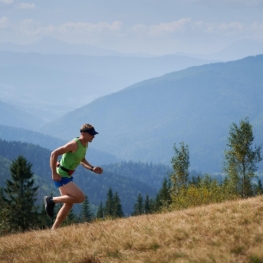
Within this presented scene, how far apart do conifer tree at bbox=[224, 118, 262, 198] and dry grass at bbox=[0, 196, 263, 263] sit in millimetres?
40159

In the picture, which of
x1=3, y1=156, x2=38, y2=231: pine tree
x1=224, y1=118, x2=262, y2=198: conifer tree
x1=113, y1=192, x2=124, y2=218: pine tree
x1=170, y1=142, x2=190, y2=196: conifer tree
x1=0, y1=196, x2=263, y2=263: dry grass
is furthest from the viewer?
x1=113, y1=192, x2=124, y2=218: pine tree

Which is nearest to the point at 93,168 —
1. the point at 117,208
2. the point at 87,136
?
the point at 87,136

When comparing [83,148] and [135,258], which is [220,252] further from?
[83,148]

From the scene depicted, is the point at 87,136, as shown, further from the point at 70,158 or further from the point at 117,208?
the point at 117,208

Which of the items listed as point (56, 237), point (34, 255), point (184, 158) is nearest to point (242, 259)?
point (34, 255)

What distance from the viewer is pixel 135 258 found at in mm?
6547

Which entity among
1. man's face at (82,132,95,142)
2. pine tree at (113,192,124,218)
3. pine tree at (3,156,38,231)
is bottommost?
pine tree at (113,192,124,218)

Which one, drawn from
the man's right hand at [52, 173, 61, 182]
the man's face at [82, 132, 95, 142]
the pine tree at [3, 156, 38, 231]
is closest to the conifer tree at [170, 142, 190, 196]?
the pine tree at [3, 156, 38, 231]

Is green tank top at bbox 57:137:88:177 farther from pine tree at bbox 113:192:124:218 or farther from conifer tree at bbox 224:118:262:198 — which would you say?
pine tree at bbox 113:192:124:218

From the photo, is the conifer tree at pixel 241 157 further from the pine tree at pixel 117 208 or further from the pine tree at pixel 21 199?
the pine tree at pixel 117 208

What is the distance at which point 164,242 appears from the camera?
7199mm

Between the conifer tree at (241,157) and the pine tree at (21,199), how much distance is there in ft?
84.3

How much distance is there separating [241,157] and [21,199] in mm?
28940

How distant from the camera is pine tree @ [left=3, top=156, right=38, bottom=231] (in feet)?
173
